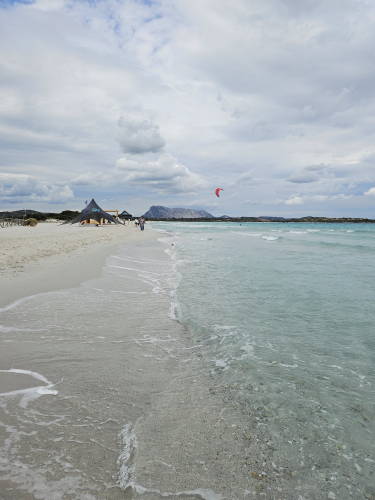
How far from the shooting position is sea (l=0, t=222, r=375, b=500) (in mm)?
2379

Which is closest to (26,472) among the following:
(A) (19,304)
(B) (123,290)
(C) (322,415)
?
(C) (322,415)

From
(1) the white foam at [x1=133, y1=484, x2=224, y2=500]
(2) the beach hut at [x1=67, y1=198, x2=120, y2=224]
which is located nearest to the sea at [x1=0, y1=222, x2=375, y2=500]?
(1) the white foam at [x1=133, y1=484, x2=224, y2=500]

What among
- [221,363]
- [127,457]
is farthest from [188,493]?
[221,363]

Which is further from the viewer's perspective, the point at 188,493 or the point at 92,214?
the point at 92,214

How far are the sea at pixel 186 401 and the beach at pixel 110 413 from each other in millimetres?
14

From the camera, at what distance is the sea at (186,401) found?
7.80 feet

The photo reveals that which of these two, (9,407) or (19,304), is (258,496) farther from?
(19,304)

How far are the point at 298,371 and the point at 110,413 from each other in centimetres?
262

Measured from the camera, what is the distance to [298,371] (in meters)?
4.31

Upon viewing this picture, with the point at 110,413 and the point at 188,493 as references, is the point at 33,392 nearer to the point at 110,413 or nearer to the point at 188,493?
the point at 110,413

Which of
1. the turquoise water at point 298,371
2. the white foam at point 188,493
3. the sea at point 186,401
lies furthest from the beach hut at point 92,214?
the white foam at point 188,493

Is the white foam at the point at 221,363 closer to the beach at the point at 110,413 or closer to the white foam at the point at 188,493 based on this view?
the beach at the point at 110,413

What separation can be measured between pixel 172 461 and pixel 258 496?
71 cm

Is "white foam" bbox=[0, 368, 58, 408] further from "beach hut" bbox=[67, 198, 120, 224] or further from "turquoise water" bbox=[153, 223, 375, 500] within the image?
"beach hut" bbox=[67, 198, 120, 224]
